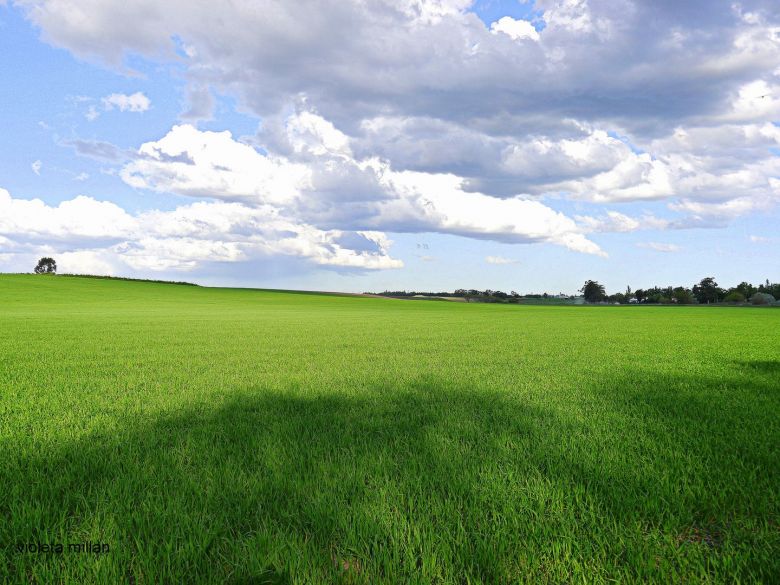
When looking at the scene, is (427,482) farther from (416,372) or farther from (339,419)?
(416,372)

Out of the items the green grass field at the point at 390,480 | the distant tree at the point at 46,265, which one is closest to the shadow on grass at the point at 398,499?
the green grass field at the point at 390,480

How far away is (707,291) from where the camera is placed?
179 metres

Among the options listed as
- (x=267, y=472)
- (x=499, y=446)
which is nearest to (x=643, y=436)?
(x=499, y=446)

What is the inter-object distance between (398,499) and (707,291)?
21224cm

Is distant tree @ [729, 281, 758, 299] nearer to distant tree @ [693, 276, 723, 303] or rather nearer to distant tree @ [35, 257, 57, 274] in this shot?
distant tree @ [693, 276, 723, 303]

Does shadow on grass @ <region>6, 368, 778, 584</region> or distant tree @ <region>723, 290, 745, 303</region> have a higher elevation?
distant tree @ <region>723, 290, 745, 303</region>

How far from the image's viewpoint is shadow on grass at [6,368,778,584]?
10.0 ft

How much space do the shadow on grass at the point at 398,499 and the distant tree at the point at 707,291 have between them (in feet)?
666

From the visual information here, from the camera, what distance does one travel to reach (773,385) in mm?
9680

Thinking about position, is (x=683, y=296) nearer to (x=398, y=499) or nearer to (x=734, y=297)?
(x=734, y=297)

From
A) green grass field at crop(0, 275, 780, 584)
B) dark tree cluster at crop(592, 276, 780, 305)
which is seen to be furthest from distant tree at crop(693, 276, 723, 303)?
green grass field at crop(0, 275, 780, 584)

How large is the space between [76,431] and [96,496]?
96.0 inches

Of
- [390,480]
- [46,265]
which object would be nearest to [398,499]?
[390,480]

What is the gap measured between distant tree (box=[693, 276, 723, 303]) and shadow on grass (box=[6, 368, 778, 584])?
202952mm
